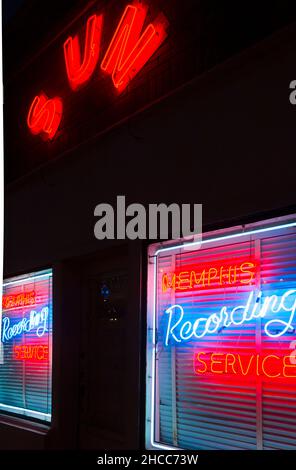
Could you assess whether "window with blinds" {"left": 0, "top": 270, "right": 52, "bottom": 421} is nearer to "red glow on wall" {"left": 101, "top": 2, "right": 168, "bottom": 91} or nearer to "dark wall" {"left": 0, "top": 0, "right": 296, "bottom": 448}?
"dark wall" {"left": 0, "top": 0, "right": 296, "bottom": 448}

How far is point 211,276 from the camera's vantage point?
479 cm

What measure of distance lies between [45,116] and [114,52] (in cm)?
180

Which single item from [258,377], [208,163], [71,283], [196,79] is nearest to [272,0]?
[196,79]

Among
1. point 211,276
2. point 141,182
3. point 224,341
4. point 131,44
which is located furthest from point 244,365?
point 131,44

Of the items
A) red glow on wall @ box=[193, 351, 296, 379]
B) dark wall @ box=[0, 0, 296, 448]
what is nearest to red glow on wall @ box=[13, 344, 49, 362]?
dark wall @ box=[0, 0, 296, 448]

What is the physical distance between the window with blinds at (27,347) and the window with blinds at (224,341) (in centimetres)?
233

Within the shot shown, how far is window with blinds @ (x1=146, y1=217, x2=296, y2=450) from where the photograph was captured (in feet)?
13.6

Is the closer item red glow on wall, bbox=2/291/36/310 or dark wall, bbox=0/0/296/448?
dark wall, bbox=0/0/296/448

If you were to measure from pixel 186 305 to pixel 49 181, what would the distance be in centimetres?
329

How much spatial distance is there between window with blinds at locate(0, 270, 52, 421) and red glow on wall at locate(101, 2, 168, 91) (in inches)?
104

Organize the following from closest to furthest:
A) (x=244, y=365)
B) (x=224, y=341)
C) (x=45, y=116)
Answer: (x=244, y=365) < (x=224, y=341) < (x=45, y=116)

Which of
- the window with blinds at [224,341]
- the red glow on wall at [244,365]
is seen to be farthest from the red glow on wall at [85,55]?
the red glow on wall at [244,365]

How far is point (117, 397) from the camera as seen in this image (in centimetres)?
607

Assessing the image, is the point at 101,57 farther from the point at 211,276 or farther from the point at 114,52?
the point at 211,276
